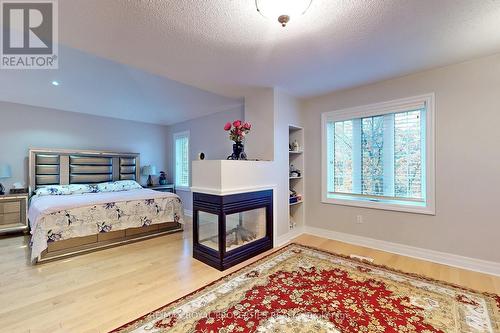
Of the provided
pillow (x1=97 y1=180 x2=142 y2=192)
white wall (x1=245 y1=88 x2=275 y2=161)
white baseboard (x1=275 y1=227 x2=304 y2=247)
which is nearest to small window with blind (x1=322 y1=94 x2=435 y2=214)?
white baseboard (x1=275 y1=227 x2=304 y2=247)

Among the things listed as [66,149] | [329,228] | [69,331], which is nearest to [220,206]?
[69,331]

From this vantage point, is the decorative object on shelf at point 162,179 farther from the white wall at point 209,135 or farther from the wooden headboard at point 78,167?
the wooden headboard at point 78,167

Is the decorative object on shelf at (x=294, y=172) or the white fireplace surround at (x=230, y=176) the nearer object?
the white fireplace surround at (x=230, y=176)

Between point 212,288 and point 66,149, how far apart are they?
4.81 metres

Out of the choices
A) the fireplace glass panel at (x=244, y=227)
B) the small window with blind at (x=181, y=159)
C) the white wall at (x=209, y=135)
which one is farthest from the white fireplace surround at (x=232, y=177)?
the small window with blind at (x=181, y=159)

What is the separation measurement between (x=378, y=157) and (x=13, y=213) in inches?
255

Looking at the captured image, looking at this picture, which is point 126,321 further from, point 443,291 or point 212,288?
point 443,291

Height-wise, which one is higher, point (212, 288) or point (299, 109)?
point (299, 109)

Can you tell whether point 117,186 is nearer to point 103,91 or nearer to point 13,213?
point 13,213

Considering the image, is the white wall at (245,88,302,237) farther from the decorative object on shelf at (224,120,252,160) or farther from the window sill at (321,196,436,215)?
the window sill at (321,196,436,215)

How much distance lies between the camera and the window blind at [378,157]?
312 cm

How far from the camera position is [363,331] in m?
1.65

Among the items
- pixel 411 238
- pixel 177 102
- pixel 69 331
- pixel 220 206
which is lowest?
pixel 69 331

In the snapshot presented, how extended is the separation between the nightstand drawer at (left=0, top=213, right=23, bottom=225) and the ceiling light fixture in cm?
542
